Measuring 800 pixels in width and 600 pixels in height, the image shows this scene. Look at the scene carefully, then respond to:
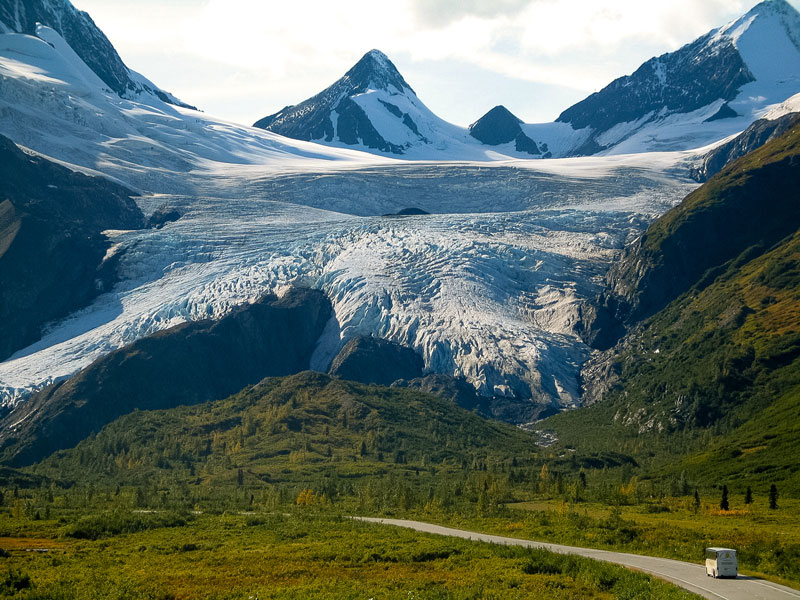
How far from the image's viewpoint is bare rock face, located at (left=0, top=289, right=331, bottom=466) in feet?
527

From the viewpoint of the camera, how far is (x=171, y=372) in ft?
595

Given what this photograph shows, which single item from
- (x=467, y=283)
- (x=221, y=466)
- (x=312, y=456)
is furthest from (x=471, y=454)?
(x=467, y=283)

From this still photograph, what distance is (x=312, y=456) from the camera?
436ft

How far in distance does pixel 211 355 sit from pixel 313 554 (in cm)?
13591

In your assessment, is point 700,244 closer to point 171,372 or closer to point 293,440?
point 293,440

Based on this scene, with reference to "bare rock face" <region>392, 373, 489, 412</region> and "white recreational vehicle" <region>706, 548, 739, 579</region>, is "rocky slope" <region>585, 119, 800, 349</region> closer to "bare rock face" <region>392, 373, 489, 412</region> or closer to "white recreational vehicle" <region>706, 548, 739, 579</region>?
"bare rock face" <region>392, 373, 489, 412</region>

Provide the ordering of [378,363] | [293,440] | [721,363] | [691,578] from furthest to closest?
[378,363] → [721,363] → [293,440] → [691,578]

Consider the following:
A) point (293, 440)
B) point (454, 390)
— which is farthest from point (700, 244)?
point (293, 440)

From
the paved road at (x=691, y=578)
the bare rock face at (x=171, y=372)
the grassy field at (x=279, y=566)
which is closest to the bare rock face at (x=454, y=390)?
the bare rock face at (x=171, y=372)

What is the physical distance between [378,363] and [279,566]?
Answer: 12889 cm

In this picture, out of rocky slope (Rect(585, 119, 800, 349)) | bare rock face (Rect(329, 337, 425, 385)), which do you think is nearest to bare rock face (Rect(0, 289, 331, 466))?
bare rock face (Rect(329, 337, 425, 385))

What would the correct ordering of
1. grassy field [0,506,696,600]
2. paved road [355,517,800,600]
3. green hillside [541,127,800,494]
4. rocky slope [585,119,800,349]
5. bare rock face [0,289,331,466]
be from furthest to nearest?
rocky slope [585,119,800,349] < bare rock face [0,289,331,466] < green hillside [541,127,800,494] < grassy field [0,506,696,600] < paved road [355,517,800,600]

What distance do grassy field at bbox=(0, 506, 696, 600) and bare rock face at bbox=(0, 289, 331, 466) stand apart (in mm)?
94370

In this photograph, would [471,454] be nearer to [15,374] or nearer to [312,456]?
[312,456]
